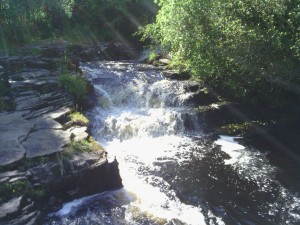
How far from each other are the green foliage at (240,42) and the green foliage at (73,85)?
4.06 m

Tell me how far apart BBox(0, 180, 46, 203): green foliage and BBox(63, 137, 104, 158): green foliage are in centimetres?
109

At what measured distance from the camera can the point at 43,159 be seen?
25.7 feet

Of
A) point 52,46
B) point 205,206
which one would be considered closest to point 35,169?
point 205,206

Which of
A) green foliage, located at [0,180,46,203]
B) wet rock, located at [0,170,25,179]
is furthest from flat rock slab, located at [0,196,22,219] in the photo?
wet rock, located at [0,170,25,179]

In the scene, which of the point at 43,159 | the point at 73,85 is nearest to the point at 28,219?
the point at 43,159

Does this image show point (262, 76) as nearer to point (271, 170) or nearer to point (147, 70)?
point (271, 170)

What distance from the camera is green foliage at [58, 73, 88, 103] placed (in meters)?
12.3

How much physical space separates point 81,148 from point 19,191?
189cm

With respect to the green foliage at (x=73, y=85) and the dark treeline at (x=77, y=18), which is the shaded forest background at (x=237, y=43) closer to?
the dark treeline at (x=77, y=18)

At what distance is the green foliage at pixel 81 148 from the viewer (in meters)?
8.18

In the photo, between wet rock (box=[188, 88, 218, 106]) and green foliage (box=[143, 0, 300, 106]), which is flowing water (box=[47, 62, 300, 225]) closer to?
wet rock (box=[188, 88, 218, 106])

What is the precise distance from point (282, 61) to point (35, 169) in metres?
8.59

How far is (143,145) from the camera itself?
38.5ft

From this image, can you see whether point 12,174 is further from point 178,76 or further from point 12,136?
point 178,76
